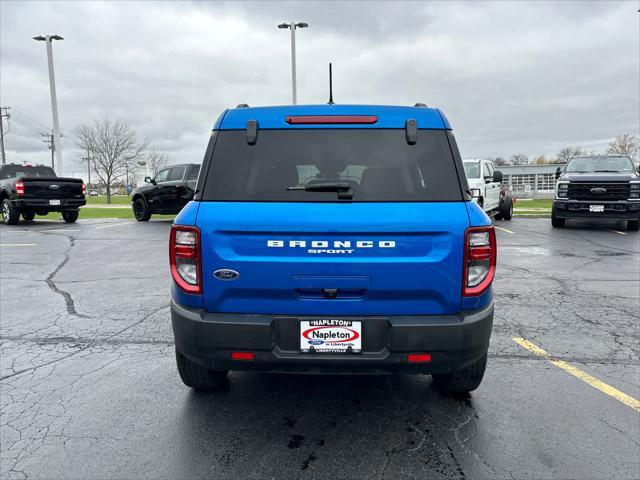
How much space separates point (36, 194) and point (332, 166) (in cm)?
1622

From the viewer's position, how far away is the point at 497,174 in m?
12.5

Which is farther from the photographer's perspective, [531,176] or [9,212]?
[531,176]

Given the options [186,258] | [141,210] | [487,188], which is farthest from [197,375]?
[141,210]

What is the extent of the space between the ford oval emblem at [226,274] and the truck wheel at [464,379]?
1558 millimetres

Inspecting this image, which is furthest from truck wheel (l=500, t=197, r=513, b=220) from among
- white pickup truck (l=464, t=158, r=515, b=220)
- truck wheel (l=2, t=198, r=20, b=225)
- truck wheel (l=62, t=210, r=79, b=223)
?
truck wheel (l=2, t=198, r=20, b=225)

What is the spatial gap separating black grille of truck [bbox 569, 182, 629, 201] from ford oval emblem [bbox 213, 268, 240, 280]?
1349 centimetres

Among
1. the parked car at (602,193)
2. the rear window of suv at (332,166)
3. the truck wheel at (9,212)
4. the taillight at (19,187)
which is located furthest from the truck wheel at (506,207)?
the truck wheel at (9,212)

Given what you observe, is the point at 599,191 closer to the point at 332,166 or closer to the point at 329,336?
the point at 332,166

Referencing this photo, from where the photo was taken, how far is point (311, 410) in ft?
10.0

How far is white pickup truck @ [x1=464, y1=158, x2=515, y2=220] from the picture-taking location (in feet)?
45.2

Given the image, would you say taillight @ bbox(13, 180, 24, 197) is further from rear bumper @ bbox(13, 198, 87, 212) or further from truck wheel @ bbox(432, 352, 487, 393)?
truck wheel @ bbox(432, 352, 487, 393)

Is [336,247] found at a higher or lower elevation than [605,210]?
higher

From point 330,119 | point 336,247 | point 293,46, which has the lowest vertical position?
point 336,247

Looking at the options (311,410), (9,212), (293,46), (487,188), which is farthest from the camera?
(293,46)
